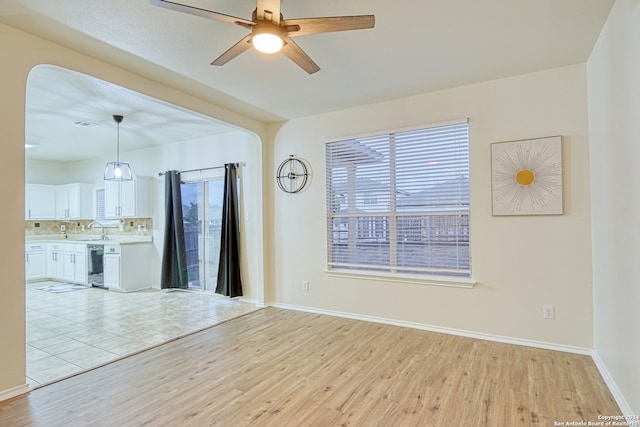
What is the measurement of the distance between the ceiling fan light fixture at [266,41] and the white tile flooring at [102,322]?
3002mm

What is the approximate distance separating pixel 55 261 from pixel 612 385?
356 inches

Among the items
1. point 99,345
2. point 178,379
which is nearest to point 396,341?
point 178,379

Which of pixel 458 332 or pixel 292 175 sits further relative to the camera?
pixel 292 175

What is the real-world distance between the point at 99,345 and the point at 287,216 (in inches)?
103

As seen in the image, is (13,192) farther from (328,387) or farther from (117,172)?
(117,172)

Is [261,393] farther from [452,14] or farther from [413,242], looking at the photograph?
[452,14]

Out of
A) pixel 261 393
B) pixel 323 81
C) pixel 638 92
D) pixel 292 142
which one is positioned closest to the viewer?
pixel 638 92

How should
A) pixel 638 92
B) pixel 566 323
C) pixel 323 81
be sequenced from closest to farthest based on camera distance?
pixel 638 92 < pixel 566 323 < pixel 323 81

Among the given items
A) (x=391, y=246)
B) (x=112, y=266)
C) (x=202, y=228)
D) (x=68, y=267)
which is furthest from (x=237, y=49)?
(x=68, y=267)

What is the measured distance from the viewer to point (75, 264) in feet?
22.0

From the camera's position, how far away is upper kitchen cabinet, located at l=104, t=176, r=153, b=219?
20.4 feet

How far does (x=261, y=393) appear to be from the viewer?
8.10 ft

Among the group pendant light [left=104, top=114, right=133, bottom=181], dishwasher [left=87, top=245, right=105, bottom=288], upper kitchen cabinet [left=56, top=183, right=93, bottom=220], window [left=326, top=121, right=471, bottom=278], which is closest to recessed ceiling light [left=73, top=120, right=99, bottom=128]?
pendant light [left=104, top=114, right=133, bottom=181]

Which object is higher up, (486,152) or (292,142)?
(292,142)
